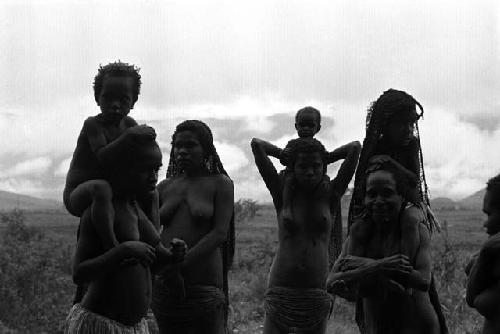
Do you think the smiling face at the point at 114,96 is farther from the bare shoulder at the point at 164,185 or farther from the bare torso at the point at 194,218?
the bare shoulder at the point at 164,185

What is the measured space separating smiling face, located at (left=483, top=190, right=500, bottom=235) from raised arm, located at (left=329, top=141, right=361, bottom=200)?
1.67 meters

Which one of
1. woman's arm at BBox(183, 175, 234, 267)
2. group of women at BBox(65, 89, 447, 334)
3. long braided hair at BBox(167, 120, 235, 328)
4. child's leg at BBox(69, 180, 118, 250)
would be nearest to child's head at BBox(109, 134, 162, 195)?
child's leg at BBox(69, 180, 118, 250)

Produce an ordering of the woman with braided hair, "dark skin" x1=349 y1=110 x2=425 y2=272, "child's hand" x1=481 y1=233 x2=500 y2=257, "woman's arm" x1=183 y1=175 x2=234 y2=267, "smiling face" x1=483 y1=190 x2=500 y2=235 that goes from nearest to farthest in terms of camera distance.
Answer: "child's hand" x1=481 y1=233 x2=500 y2=257 → "smiling face" x1=483 y1=190 x2=500 y2=235 → "dark skin" x1=349 y1=110 x2=425 y2=272 → the woman with braided hair → "woman's arm" x1=183 y1=175 x2=234 y2=267

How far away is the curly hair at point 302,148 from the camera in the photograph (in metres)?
5.15

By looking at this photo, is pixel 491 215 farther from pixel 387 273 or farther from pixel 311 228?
pixel 311 228

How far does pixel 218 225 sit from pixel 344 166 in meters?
1.05

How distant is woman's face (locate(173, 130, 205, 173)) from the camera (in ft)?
16.8

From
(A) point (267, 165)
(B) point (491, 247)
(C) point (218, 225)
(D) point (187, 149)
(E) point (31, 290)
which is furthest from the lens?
(E) point (31, 290)

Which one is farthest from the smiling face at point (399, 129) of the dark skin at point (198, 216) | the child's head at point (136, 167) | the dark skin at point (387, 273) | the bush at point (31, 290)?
the bush at point (31, 290)

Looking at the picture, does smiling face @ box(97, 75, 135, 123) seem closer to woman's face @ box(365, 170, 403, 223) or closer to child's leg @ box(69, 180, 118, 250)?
child's leg @ box(69, 180, 118, 250)

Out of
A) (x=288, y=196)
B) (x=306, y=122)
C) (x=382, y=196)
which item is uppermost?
(x=306, y=122)

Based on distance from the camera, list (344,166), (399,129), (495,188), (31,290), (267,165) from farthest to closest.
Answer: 1. (31,290)
2. (267,165)
3. (344,166)
4. (399,129)
5. (495,188)

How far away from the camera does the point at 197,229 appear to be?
5.08 meters

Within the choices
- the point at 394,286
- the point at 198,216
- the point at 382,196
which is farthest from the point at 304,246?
the point at 394,286
